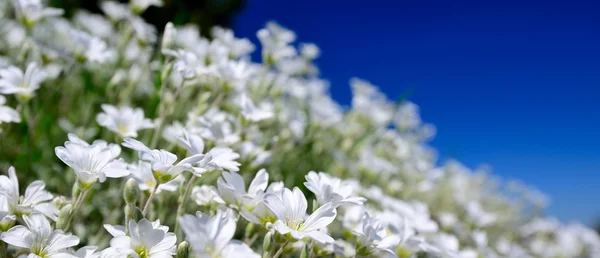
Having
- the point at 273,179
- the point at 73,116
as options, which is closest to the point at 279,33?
the point at 273,179

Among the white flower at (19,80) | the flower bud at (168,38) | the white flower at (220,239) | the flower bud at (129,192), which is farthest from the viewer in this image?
the flower bud at (168,38)

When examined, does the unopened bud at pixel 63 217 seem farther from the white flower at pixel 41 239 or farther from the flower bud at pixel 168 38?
the flower bud at pixel 168 38

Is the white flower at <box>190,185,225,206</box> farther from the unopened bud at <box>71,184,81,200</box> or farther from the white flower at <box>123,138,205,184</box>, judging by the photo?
the unopened bud at <box>71,184,81,200</box>

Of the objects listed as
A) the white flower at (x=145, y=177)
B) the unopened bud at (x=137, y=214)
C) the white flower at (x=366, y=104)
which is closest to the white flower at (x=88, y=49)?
the white flower at (x=145, y=177)

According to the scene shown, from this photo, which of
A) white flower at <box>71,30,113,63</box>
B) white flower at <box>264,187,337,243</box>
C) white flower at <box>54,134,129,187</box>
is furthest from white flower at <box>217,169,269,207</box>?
white flower at <box>71,30,113,63</box>

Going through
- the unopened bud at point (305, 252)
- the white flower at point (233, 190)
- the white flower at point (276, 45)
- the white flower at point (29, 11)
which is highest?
the white flower at point (276, 45)

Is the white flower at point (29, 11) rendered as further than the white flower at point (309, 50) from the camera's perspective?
No

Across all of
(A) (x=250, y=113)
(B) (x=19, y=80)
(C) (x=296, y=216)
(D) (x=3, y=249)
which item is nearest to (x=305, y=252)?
(C) (x=296, y=216)
